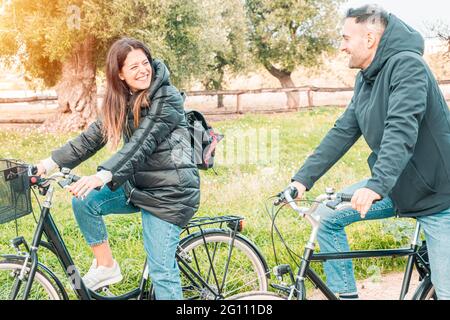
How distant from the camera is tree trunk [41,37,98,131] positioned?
33.9 ft

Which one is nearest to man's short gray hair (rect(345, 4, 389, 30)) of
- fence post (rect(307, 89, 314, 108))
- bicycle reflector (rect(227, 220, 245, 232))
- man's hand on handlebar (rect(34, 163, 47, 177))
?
bicycle reflector (rect(227, 220, 245, 232))

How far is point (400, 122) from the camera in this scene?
2408 mm

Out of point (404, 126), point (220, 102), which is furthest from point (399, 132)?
point (220, 102)

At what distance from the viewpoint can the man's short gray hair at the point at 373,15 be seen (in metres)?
2.59

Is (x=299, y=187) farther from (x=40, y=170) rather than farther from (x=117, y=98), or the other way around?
(x=40, y=170)

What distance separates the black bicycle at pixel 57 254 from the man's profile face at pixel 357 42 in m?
0.98

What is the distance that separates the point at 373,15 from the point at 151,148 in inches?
43.1

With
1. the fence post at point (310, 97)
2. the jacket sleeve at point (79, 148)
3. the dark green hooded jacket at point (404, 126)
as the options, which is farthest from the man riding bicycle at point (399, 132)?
the fence post at point (310, 97)

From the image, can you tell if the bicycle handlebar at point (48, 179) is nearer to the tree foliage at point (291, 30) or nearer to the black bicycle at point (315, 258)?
the black bicycle at point (315, 258)

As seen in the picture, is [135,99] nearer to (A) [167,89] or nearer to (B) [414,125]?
(A) [167,89]

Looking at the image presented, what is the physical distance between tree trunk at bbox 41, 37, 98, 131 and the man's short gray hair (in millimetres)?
8157

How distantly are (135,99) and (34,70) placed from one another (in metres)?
8.27

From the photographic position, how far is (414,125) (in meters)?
2.42
